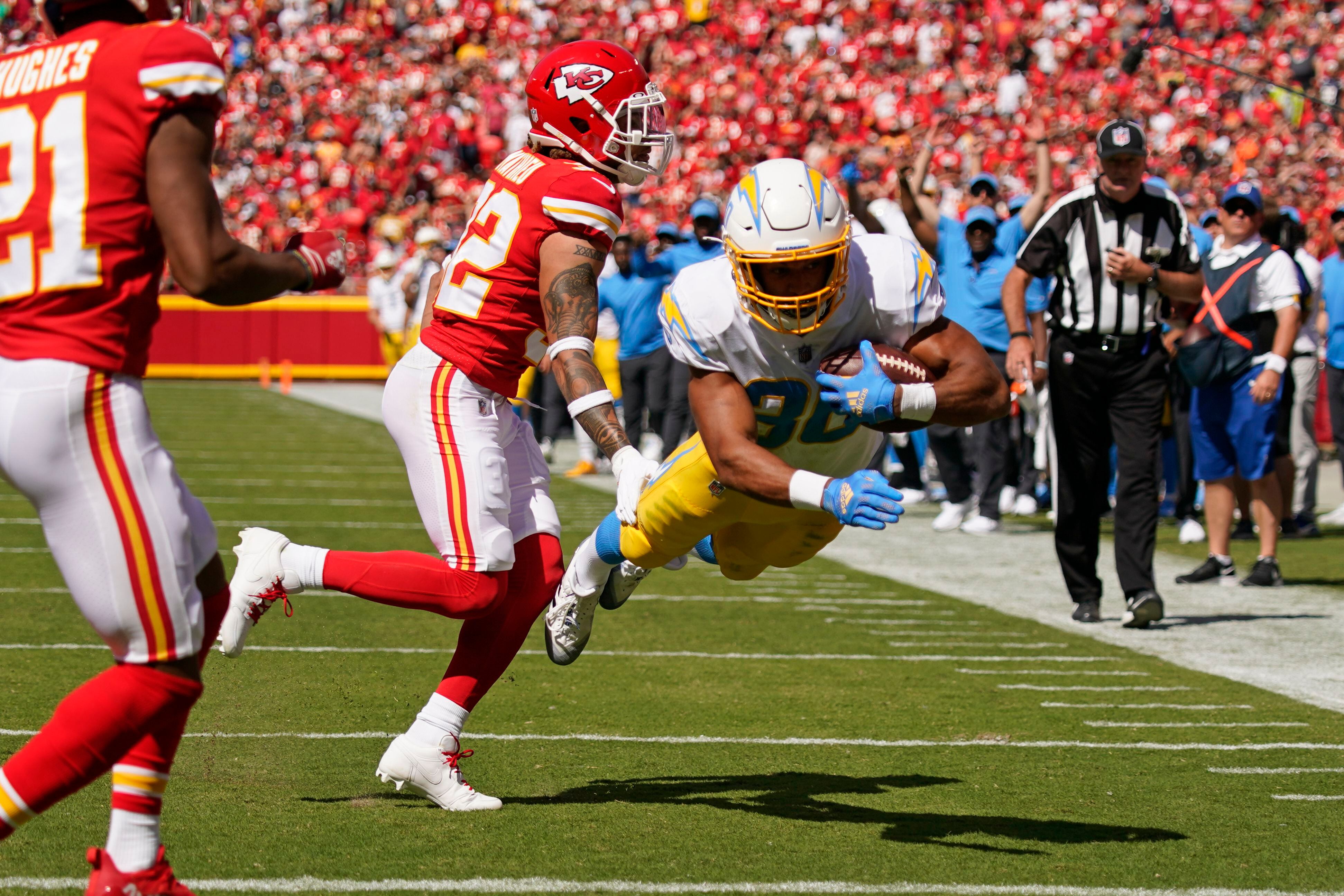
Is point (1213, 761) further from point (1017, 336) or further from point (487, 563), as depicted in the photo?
point (1017, 336)

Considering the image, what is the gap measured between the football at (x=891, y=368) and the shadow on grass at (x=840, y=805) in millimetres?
896

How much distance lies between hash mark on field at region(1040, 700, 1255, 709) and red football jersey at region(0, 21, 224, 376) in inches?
133

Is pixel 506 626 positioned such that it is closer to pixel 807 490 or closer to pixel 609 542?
pixel 609 542

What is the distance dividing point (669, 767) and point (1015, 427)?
7.11 meters

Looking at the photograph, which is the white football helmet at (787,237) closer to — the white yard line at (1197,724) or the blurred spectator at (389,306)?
the white yard line at (1197,724)

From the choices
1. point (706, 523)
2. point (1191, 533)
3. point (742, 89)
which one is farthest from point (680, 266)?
point (742, 89)

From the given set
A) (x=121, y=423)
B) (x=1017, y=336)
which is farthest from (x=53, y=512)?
(x=1017, y=336)

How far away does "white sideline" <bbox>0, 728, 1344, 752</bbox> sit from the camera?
4.50 metres

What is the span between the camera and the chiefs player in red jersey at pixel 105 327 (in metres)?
2.59

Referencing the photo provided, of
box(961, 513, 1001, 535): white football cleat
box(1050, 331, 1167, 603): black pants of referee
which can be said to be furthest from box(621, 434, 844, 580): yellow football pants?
box(961, 513, 1001, 535): white football cleat

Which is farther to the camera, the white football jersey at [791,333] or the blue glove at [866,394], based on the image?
the white football jersey at [791,333]

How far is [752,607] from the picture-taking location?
709cm

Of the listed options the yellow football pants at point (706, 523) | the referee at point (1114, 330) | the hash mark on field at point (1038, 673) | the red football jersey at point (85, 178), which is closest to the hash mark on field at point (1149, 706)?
the hash mark on field at point (1038, 673)

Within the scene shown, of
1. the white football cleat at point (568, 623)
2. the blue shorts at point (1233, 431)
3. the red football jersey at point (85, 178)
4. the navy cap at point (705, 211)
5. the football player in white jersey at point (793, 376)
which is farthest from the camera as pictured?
the navy cap at point (705, 211)
